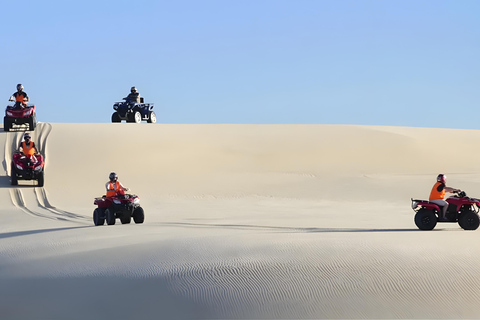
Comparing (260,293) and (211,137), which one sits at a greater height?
(211,137)

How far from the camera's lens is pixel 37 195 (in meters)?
21.6

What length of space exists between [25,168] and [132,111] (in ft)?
32.6

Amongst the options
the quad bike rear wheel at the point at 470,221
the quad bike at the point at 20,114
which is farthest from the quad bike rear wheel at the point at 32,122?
the quad bike rear wheel at the point at 470,221

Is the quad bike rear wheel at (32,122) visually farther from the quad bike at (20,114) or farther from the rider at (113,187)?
the rider at (113,187)

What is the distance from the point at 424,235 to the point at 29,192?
13.4 m

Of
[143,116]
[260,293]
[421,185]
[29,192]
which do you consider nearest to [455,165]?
[421,185]

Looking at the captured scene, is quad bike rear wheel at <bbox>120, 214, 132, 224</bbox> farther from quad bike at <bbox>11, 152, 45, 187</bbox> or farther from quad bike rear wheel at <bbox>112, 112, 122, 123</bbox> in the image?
quad bike rear wheel at <bbox>112, 112, 122, 123</bbox>

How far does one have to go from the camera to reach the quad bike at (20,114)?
27.3m

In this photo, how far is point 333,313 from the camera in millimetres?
7824

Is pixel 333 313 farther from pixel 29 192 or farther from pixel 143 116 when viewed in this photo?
pixel 143 116

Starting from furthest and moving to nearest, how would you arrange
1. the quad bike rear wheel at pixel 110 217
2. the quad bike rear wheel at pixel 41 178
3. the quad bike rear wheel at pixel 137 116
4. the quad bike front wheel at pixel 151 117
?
the quad bike front wheel at pixel 151 117 → the quad bike rear wheel at pixel 137 116 → the quad bike rear wheel at pixel 41 178 → the quad bike rear wheel at pixel 110 217

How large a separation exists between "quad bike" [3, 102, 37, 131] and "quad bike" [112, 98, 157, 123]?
4.44 metres

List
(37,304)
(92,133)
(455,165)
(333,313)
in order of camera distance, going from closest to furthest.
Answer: (333,313) < (37,304) < (455,165) < (92,133)

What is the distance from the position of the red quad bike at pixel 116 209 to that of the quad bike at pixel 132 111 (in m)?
17.1
